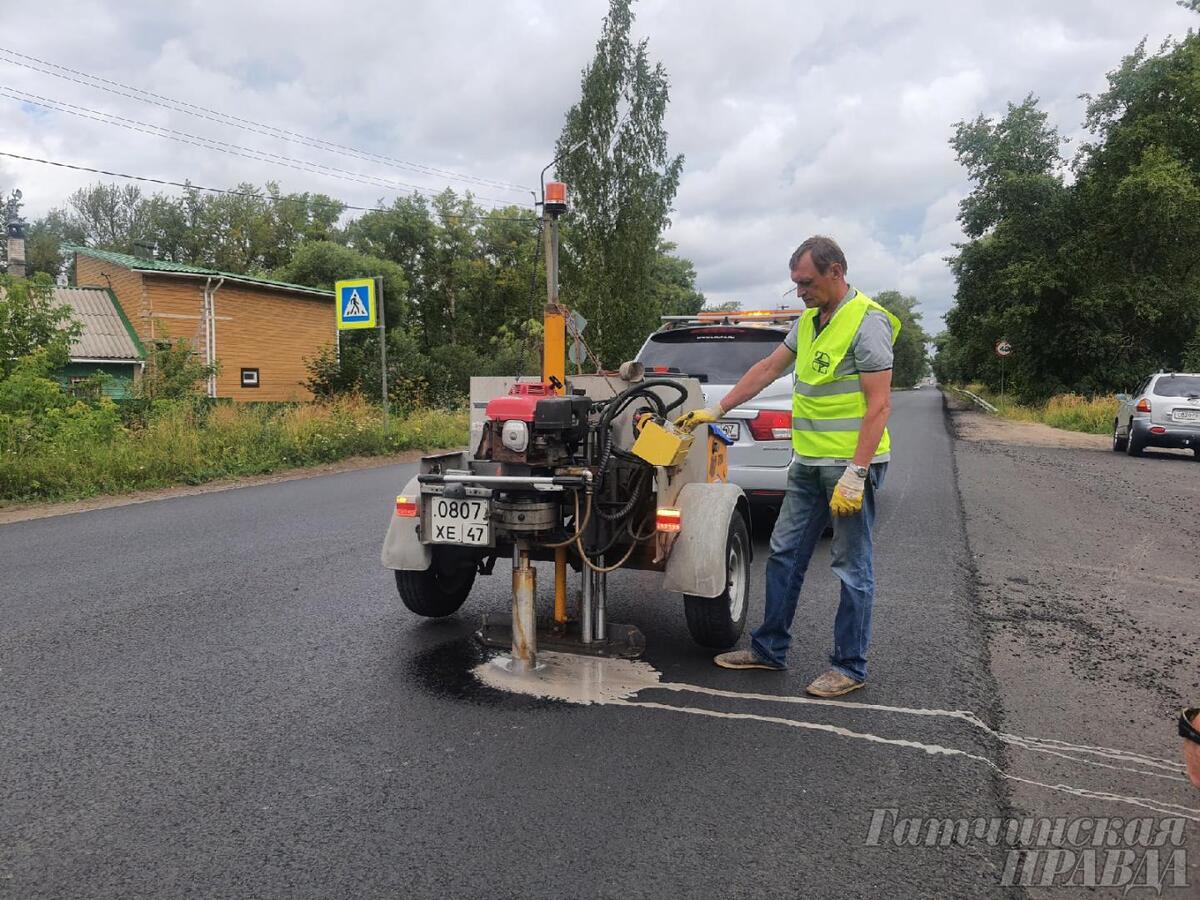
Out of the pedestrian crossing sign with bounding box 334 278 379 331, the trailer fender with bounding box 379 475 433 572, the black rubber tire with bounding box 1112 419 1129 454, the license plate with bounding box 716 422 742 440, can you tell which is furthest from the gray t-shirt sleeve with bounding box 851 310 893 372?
the black rubber tire with bounding box 1112 419 1129 454

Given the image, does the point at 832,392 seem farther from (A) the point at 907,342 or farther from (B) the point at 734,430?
(A) the point at 907,342

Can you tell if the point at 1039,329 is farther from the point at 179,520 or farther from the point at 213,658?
the point at 213,658

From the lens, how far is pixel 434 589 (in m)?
4.92

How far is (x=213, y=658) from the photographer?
441 cm

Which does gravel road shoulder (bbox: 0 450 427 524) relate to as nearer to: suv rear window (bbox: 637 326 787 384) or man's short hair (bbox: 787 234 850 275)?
suv rear window (bbox: 637 326 787 384)

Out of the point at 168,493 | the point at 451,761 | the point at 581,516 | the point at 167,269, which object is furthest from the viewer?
the point at 167,269

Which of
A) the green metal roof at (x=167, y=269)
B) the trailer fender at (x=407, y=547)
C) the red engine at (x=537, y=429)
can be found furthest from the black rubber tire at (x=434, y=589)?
the green metal roof at (x=167, y=269)

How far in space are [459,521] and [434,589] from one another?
98 cm

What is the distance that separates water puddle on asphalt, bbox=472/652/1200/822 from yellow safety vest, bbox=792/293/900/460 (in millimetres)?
1194

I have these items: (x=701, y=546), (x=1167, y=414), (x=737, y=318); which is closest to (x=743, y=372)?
(x=737, y=318)

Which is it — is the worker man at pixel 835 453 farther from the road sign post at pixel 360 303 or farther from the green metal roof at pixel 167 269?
the green metal roof at pixel 167 269

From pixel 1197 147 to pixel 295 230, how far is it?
4385 cm

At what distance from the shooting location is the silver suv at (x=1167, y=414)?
1559cm

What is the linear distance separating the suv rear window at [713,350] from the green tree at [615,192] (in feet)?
79.0
